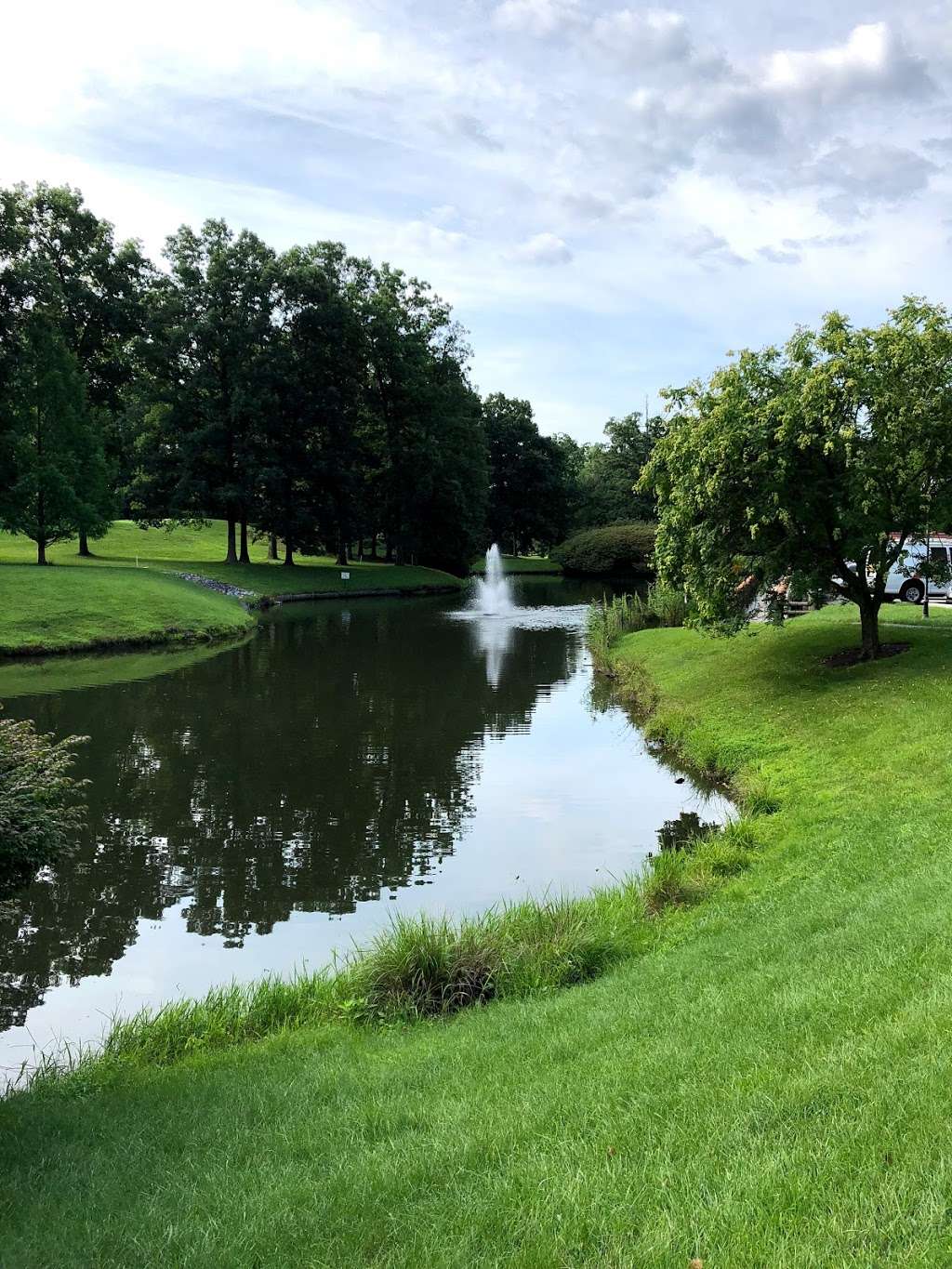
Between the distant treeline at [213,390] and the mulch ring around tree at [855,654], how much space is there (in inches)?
1410

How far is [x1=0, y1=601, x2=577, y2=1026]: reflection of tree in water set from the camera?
10.6 metres

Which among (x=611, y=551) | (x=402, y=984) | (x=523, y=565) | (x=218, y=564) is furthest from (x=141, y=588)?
(x=523, y=565)

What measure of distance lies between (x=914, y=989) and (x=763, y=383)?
1541 cm

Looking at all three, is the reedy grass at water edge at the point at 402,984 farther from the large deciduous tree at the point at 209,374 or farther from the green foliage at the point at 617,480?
the green foliage at the point at 617,480

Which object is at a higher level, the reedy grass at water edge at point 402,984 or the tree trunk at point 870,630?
the tree trunk at point 870,630

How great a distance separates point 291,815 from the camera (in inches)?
554

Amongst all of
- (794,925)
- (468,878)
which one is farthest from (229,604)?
(794,925)

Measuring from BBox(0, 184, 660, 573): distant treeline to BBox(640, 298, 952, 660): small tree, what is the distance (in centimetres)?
3352

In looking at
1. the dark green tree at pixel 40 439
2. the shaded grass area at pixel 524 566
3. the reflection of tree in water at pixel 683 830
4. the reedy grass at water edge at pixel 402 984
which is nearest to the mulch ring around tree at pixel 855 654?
the reflection of tree in water at pixel 683 830

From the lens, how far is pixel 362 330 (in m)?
60.9

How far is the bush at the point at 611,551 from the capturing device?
76.4m

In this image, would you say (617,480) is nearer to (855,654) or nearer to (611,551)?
(611,551)

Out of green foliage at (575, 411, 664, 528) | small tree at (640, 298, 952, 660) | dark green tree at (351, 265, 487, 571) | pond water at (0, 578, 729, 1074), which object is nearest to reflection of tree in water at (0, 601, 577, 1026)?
pond water at (0, 578, 729, 1074)

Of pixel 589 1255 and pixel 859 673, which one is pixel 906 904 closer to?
pixel 589 1255
